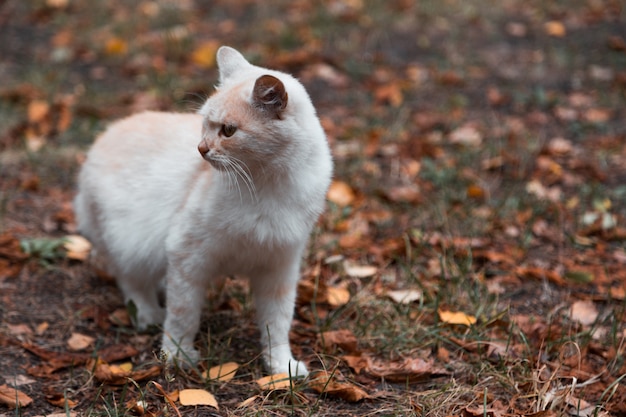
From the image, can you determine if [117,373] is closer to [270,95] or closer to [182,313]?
[182,313]

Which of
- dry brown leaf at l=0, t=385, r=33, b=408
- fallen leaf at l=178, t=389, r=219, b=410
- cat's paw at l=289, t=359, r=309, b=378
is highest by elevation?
dry brown leaf at l=0, t=385, r=33, b=408

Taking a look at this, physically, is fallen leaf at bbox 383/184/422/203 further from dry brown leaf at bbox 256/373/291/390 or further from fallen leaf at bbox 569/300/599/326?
dry brown leaf at bbox 256/373/291/390

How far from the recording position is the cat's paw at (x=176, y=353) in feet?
8.34

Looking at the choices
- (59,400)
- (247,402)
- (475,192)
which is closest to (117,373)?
(59,400)

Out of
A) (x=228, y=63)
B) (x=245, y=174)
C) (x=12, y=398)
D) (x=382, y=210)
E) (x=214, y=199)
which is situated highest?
(x=228, y=63)

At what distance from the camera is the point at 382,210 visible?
394 cm

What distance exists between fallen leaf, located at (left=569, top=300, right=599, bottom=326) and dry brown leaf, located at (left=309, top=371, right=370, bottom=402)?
1017mm

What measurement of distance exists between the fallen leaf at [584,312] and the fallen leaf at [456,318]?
419mm

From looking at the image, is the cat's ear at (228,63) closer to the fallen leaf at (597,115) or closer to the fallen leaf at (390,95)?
the fallen leaf at (390,95)

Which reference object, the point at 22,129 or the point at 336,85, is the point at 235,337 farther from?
the point at 336,85

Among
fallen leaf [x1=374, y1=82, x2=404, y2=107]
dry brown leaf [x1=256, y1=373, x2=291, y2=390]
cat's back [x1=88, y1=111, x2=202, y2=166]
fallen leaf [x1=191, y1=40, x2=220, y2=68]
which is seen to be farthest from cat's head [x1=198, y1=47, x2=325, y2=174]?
fallen leaf [x1=191, y1=40, x2=220, y2=68]

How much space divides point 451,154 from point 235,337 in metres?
2.31

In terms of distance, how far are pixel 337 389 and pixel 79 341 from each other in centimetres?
107

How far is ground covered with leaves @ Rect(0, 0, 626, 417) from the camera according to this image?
2.49m
